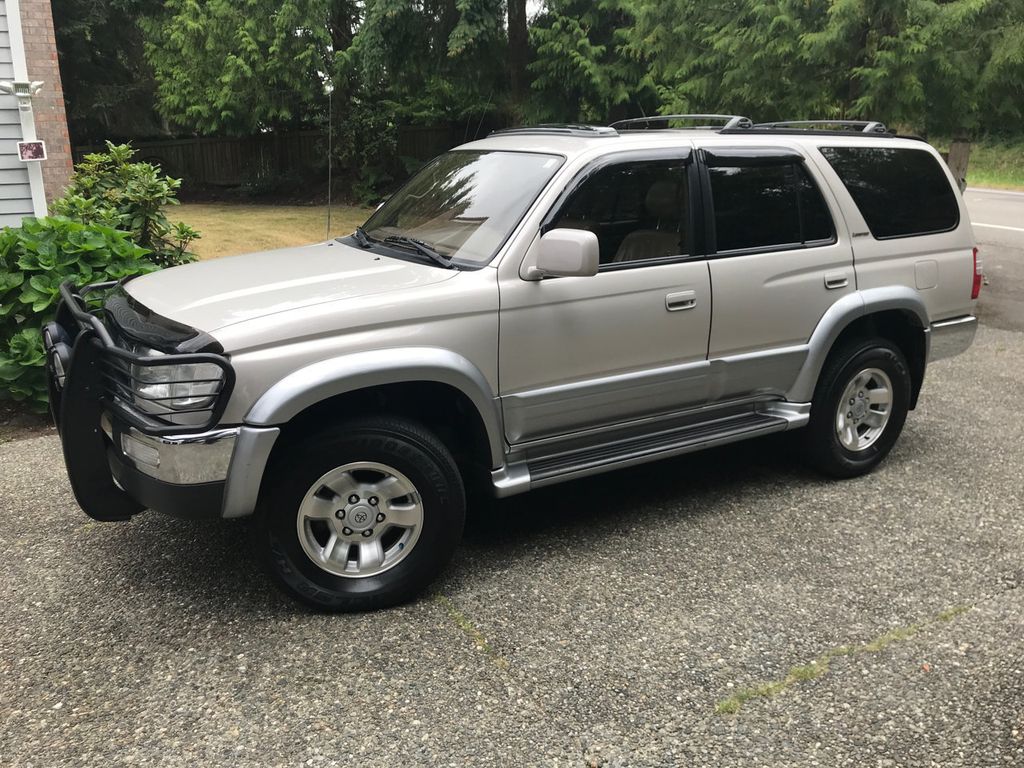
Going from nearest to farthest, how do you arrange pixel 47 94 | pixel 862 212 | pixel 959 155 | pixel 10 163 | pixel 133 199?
pixel 862 212 < pixel 133 199 < pixel 10 163 < pixel 47 94 < pixel 959 155

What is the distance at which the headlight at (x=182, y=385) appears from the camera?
318 cm

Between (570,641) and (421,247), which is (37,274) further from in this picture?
(570,641)

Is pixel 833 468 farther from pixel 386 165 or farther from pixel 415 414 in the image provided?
pixel 386 165

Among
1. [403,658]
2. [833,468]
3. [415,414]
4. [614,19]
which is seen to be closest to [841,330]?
[833,468]

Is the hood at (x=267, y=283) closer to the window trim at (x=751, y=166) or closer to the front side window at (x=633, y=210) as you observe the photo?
the front side window at (x=633, y=210)

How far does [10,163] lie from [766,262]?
323 inches

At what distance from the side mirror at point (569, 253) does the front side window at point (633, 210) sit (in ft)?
1.02

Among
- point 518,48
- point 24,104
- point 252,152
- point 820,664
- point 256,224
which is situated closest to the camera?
point 820,664

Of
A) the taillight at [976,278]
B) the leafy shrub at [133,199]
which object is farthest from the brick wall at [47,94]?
the taillight at [976,278]

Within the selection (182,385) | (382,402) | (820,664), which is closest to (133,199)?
(382,402)

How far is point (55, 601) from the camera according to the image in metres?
3.77

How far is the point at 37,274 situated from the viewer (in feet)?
20.0

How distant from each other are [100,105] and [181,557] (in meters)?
23.3

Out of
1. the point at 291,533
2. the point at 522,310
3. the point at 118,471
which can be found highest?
the point at 522,310
